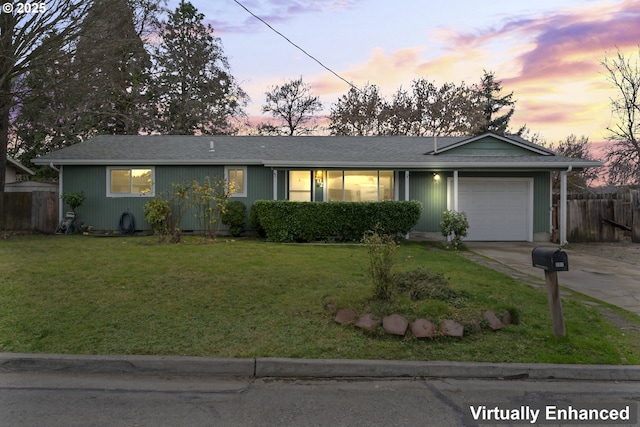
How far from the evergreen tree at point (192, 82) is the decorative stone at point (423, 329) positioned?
27072mm

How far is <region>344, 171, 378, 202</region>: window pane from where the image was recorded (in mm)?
14656

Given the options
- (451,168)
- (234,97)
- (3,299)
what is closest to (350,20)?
(451,168)

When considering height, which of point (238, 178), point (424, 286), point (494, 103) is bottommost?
point (424, 286)

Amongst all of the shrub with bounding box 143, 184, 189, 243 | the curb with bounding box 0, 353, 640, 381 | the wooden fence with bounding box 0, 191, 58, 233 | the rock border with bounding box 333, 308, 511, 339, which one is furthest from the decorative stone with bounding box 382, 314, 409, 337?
the wooden fence with bounding box 0, 191, 58, 233

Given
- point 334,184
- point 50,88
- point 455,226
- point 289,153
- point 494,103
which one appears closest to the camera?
point 455,226

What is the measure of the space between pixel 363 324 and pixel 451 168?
1020 cm

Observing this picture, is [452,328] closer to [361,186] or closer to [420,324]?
[420,324]

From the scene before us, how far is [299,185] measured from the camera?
14.8m

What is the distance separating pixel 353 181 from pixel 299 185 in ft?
6.34

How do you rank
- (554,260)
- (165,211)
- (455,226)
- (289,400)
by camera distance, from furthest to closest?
1. (165,211)
2. (455,226)
3. (554,260)
4. (289,400)

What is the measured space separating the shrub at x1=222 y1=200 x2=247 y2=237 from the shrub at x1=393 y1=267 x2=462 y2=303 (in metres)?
8.93

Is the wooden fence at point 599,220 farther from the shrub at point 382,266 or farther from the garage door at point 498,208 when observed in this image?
the shrub at point 382,266

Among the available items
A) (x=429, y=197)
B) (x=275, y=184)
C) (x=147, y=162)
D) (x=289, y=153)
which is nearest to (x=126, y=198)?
(x=147, y=162)

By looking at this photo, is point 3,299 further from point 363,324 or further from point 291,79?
point 291,79
